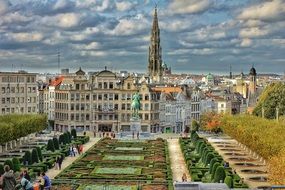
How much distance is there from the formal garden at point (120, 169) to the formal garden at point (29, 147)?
131 inches

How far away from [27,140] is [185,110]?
178 ft

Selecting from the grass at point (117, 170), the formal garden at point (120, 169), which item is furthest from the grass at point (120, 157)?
the grass at point (117, 170)

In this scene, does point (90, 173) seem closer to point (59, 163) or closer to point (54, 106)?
point (59, 163)

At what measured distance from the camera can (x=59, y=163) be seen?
2581 inches

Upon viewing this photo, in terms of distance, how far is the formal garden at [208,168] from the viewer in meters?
50.7

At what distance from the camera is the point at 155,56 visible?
6944 inches

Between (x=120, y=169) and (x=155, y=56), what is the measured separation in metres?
113

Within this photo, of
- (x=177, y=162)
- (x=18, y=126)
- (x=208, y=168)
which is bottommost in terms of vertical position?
(x=177, y=162)

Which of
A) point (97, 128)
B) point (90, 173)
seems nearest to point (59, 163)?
point (90, 173)

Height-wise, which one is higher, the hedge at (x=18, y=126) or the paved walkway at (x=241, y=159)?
the hedge at (x=18, y=126)

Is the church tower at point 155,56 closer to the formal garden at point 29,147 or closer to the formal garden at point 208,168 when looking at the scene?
the formal garden at point 29,147

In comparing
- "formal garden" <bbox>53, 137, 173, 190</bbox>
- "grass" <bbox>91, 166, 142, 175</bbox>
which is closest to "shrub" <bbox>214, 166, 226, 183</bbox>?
"formal garden" <bbox>53, 137, 173, 190</bbox>

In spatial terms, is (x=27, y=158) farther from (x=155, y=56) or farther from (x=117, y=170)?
(x=155, y=56)

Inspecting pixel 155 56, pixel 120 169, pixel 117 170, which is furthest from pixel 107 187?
pixel 155 56
